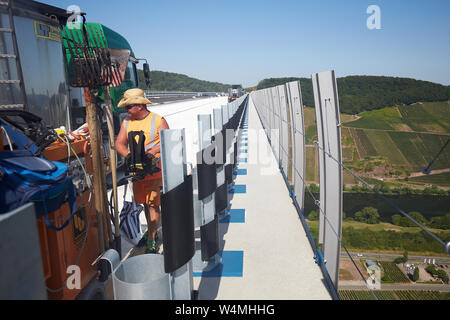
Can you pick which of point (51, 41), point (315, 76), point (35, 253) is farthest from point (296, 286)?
point (51, 41)

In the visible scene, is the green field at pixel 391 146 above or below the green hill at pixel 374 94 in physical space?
below

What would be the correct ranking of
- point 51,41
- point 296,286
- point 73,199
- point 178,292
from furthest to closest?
1. point 51,41
2. point 296,286
3. point 73,199
4. point 178,292

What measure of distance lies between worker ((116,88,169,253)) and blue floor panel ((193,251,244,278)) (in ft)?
2.35

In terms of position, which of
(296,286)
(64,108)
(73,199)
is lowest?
(296,286)

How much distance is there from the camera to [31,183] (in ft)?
6.05

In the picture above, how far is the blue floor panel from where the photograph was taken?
10.1 feet

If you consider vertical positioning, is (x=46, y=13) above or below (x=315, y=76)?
above

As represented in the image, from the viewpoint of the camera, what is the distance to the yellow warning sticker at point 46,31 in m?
4.33

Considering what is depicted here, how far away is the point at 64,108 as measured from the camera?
4.98 m

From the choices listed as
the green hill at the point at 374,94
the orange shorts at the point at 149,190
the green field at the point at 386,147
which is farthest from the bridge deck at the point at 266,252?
the green field at the point at 386,147

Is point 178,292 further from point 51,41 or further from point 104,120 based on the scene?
point 104,120

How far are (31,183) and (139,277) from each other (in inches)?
38.1

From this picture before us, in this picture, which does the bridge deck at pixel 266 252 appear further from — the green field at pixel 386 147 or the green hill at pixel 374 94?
the green field at pixel 386 147
